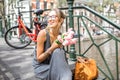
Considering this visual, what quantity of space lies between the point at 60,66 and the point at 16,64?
8.02 feet

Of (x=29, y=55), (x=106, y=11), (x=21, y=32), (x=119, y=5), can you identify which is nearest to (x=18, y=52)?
(x=29, y=55)

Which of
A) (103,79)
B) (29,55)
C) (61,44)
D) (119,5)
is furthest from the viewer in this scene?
(119,5)

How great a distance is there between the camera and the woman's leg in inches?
153

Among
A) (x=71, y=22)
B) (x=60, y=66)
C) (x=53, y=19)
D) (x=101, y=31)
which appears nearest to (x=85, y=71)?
(x=60, y=66)

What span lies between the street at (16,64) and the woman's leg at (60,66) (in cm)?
129

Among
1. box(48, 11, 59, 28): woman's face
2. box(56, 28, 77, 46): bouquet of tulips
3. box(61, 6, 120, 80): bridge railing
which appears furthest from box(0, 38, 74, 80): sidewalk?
box(48, 11, 59, 28): woman's face

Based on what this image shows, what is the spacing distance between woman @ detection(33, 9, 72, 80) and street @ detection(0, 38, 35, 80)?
109 cm

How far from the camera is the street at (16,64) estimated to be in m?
5.29

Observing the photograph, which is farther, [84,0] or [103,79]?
[84,0]

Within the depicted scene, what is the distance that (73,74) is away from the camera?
4.27 metres

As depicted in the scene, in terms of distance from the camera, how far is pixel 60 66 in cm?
390

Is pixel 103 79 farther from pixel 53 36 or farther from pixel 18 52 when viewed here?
pixel 18 52

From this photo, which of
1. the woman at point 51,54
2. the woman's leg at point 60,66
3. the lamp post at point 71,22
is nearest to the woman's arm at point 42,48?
the woman at point 51,54

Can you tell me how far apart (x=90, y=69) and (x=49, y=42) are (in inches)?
22.7
